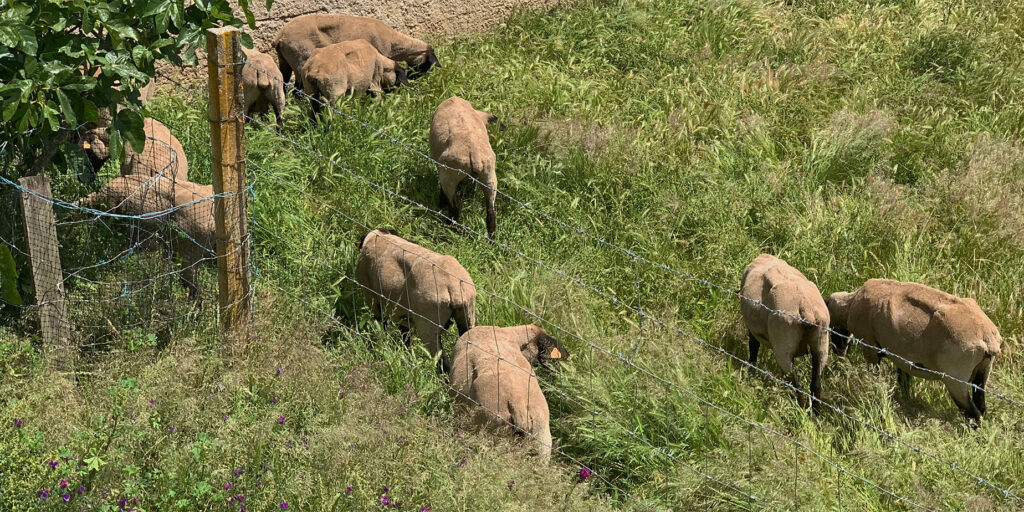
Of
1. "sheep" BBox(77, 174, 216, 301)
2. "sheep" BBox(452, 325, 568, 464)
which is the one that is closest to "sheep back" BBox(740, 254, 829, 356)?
"sheep" BBox(452, 325, 568, 464)

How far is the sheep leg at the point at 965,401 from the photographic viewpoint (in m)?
6.20

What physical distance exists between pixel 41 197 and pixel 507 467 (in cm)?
272

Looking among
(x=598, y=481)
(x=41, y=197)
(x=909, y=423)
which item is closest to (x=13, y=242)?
(x=41, y=197)

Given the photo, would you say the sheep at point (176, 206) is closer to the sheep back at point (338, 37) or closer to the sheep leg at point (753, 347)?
the sheep back at point (338, 37)

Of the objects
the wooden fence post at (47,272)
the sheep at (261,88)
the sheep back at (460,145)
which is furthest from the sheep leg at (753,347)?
the sheep at (261,88)

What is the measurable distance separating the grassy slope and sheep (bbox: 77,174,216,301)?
543 millimetres

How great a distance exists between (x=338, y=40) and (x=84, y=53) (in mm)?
4684

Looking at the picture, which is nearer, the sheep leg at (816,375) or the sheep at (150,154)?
the sheep leg at (816,375)

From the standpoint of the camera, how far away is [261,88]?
28.4 feet

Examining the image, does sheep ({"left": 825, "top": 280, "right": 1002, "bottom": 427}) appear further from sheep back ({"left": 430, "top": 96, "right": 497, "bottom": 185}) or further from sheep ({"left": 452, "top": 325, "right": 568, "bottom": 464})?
sheep back ({"left": 430, "top": 96, "right": 497, "bottom": 185})

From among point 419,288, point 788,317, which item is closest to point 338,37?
point 419,288

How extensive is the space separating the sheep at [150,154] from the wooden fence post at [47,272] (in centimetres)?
139

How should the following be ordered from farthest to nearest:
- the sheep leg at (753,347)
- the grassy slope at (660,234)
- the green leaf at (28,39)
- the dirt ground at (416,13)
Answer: the dirt ground at (416,13)
the sheep leg at (753,347)
the grassy slope at (660,234)
the green leaf at (28,39)

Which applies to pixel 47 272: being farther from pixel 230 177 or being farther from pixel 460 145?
pixel 460 145
